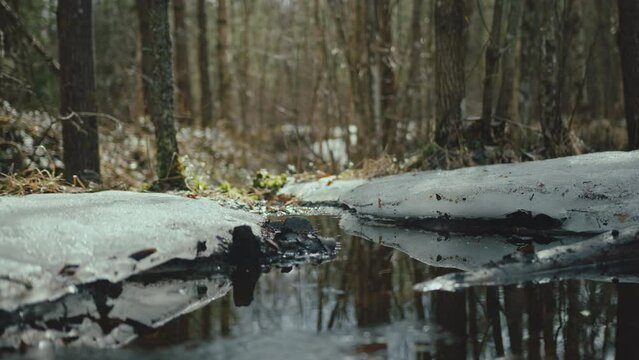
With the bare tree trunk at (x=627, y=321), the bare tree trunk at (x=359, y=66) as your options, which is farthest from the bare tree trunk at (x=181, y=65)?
the bare tree trunk at (x=627, y=321)

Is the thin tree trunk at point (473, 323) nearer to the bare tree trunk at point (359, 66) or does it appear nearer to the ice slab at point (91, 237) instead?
the ice slab at point (91, 237)

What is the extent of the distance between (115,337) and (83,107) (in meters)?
5.35

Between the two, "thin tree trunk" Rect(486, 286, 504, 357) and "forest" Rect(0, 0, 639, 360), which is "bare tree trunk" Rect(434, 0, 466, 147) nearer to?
"forest" Rect(0, 0, 639, 360)

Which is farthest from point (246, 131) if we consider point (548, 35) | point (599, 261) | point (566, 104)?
point (599, 261)

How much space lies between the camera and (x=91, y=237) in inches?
146

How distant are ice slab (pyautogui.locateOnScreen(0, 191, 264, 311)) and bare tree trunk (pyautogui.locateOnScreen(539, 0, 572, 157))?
5.28 metres

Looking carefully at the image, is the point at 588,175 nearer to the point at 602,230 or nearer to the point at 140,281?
the point at 602,230

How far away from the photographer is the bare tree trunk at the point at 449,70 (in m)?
8.13

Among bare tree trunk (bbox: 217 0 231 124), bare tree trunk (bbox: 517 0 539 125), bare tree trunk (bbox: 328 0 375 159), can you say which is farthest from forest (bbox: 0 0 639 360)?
bare tree trunk (bbox: 217 0 231 124)

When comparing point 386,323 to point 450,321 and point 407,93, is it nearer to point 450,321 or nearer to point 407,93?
point 450,321

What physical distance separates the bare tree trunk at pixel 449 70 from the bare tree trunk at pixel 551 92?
1350mm

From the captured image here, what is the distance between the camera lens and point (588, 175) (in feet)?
16.5

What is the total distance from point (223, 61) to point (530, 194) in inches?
501

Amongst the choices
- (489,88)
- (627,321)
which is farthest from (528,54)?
(627,321)
